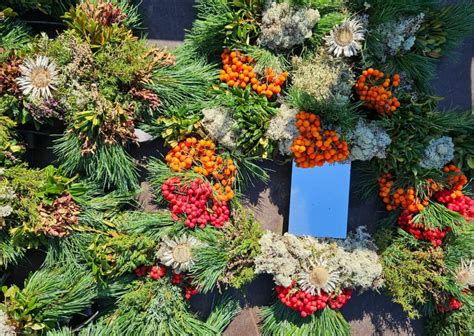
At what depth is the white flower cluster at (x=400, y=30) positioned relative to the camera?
3.18 meters

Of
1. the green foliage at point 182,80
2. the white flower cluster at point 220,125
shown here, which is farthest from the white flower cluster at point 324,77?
the green foliage at point 182,80

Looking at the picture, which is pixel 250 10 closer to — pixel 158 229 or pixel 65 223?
pixel 158 229

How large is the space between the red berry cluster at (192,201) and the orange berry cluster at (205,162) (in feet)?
0.29

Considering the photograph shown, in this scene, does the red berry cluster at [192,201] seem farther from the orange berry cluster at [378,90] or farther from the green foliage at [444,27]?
the green foliage at [444,27]

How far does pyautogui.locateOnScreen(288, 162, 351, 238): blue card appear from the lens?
3.42 metres

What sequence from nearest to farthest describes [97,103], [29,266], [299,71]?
1. [97,103]
2. [299,71]
3. [29,266]

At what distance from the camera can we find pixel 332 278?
10.8 feet

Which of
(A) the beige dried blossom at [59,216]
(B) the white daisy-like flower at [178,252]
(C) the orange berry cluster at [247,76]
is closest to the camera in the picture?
(A) the beige dried blossom at [59,216]

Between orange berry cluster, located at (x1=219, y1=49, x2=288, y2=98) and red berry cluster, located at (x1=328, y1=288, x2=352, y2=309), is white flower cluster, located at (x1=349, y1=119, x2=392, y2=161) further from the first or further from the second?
red berry cluster, located at (x1=328, y1=288, x2=352, y2=309)

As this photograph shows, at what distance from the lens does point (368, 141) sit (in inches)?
126

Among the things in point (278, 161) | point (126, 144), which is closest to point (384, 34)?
point (278, 161)

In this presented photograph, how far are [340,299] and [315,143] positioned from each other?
1.36 metres

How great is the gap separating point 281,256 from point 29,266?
7.46 feet

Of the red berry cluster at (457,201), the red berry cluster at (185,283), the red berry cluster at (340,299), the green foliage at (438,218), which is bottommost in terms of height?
the red berry cluster at (340,299)
